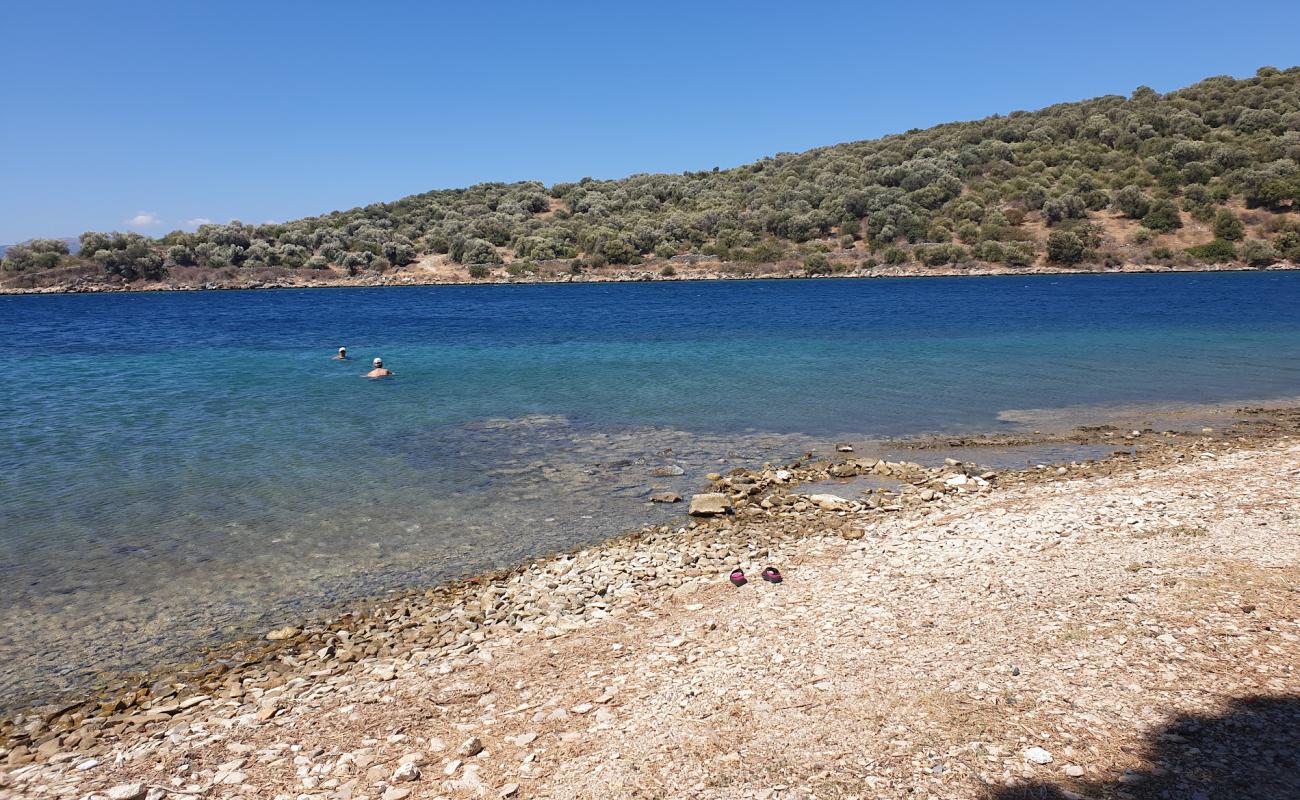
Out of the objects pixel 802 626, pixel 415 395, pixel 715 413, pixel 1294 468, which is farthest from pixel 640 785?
pixel 415 395

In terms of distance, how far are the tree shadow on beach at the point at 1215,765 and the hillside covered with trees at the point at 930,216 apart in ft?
268

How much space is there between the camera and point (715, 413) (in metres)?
20.0

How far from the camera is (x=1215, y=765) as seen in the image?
16.6 feet

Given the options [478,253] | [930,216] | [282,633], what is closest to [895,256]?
[930,216]

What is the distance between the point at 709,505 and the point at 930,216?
85.3 metres

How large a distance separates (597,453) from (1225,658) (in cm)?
1151

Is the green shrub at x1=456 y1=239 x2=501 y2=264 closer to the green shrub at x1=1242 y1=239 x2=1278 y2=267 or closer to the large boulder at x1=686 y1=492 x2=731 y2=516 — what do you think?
the green shrub at x1=1242 y1=239 x2=1278 y2=267

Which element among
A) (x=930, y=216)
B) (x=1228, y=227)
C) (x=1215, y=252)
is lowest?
(x=1215, y=252)

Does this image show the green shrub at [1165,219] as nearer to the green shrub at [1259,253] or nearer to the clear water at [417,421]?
the green shrub at [1259,253]

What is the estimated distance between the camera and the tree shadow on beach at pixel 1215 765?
4.83 metres

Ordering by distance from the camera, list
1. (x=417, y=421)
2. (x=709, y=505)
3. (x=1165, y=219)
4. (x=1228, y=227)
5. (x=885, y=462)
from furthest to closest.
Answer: (x=1165, y=219), (x=1228, y=227), (x=417, y=421), (x=885, y=462), (x=709, y=505)

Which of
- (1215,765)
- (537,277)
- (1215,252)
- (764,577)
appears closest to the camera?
A: (1215,765)

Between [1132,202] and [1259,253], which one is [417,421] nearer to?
[1259,253]

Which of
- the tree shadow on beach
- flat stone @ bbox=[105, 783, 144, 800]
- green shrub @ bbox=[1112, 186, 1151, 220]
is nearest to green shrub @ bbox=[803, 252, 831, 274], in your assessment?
green shrub @ bbox=[1112, 186, 1151, 220]
